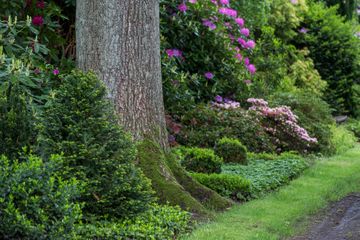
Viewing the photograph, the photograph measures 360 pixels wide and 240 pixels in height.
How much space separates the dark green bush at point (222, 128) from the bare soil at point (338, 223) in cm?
338

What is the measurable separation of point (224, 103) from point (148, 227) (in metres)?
8.03

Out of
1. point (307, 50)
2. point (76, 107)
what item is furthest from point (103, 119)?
point (307, 50)

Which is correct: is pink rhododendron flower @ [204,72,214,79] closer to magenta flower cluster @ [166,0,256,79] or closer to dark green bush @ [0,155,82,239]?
magenta flower cluster @ [166,0,256,79]

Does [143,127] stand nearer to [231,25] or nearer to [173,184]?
[173,184]

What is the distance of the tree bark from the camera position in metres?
7.60

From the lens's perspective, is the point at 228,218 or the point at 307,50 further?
the point at 307,50

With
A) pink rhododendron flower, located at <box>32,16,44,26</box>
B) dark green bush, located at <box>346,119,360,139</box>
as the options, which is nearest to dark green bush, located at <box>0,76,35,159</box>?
pink rhododendron flower, located at <box>32,16,44,26</box>

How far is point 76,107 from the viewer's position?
612 cm

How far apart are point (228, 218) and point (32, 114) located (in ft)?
8.99

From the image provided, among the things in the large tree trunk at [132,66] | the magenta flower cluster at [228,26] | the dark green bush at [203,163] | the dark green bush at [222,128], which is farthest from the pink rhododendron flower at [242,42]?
the large tree trunk at [132,66]

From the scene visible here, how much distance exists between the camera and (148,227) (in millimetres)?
6195

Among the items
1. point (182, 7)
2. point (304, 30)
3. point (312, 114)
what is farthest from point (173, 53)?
point (304, 30)

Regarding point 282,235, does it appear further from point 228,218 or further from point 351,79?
point 351,79

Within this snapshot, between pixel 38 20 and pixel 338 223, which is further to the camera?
pixel 38 20
